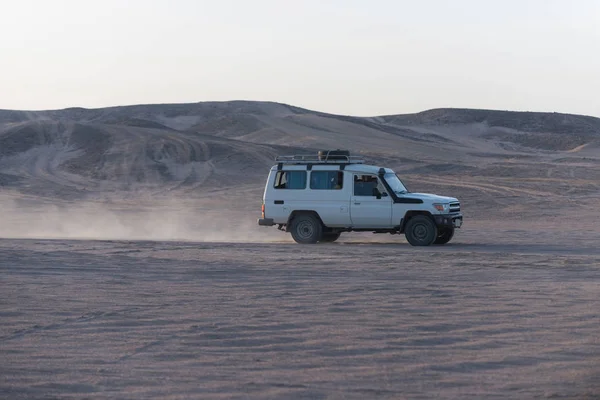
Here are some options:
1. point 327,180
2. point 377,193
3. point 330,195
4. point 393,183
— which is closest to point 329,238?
point 330,195

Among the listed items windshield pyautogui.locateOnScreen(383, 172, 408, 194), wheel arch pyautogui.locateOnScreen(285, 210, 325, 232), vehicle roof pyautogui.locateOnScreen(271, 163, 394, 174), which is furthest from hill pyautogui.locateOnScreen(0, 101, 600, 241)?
windshield pyautogui.locateOnScreen(383, 172, 408, 194)

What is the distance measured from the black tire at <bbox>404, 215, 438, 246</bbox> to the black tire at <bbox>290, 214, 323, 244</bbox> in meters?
1.90

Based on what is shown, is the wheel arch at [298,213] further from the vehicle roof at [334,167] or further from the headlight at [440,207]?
the headlight at [440,207]

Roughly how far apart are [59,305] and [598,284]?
23.8 feet

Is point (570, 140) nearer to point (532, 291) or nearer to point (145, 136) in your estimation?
point (145, 136)

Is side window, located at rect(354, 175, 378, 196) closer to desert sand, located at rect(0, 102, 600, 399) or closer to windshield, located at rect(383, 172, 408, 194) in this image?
windshield, located at rect(383, 172, 408, 194)

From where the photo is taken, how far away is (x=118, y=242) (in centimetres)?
2120

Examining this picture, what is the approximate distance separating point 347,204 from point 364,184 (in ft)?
1.83

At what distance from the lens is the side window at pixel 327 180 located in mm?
21328

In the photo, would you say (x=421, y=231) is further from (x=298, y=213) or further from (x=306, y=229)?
(x=298, y=213)

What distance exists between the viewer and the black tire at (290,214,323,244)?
2138 centimetres

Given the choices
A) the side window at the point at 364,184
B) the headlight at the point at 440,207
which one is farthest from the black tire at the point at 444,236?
the side window at the point at 364,184

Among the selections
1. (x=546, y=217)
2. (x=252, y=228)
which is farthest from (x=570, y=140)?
(x=252, y=228)

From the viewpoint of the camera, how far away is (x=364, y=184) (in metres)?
21.2
